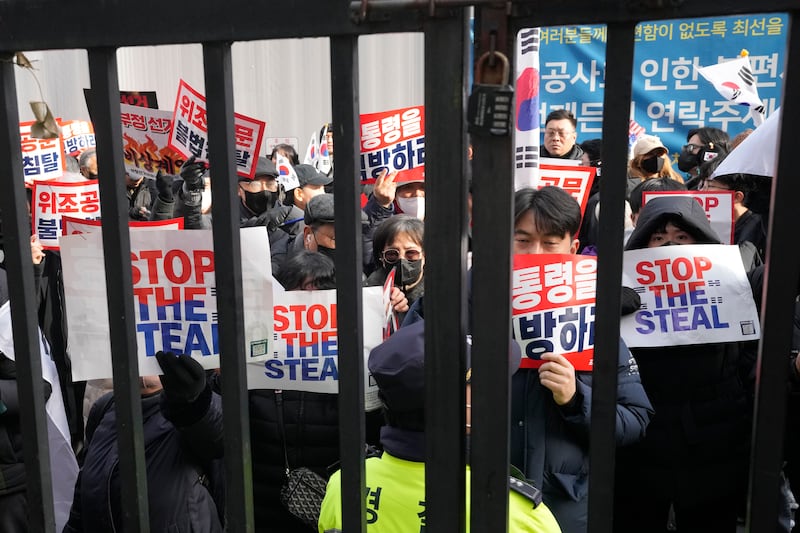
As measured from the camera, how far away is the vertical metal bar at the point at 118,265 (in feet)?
4.22

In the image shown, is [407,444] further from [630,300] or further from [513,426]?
[630,300]

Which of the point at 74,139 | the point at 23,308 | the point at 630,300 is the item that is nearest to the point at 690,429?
the point at 630,300

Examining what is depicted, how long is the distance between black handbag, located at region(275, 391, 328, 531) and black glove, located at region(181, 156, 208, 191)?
246 cm

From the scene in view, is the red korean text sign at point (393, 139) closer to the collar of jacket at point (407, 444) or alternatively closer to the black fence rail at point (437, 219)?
the collar of jacket at point (407, 444)

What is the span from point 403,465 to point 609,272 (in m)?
1.10

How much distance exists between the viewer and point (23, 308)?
4.66ft

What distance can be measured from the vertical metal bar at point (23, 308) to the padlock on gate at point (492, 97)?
0.86 metres

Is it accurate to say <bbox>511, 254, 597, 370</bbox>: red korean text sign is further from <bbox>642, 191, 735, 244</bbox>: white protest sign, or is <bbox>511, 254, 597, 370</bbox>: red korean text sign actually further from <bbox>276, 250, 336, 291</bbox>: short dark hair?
<bbox>642, 191, 735, 244</bbox>: white protest sign

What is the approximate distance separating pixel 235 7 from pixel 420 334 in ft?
3.27

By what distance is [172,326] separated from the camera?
144 cm

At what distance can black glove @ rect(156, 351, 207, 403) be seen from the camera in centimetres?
152

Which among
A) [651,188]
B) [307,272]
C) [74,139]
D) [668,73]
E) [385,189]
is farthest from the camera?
[668,73]

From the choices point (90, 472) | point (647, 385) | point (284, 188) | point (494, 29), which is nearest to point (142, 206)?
point (284, 188)

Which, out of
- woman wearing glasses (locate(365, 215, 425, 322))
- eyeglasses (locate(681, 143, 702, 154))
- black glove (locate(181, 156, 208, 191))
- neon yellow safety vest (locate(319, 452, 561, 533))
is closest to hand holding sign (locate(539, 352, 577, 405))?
neon yellow safety vest (locate(319, 452, 561, 533))
